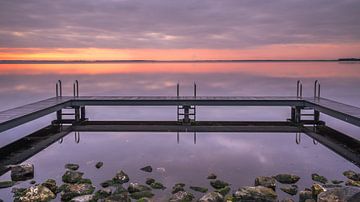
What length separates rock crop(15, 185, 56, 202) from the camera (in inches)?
308

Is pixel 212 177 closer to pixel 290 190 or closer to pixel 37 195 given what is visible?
pixel 290 190

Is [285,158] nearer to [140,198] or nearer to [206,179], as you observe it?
[206,179]

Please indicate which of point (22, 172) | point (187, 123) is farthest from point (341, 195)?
point (187, 123)

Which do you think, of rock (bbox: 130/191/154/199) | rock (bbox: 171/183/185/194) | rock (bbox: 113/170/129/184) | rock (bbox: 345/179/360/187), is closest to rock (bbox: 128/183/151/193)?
rock (bbox: 130/191/154/199)

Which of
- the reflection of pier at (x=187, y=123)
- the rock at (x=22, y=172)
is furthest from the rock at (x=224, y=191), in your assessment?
the reflection of pier at (x=187, y=123)

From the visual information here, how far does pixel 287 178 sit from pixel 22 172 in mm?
7159

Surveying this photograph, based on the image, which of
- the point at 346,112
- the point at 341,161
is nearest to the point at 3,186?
the point at 341,161

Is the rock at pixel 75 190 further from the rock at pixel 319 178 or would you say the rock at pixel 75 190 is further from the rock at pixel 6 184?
the rock at pixel 319 178

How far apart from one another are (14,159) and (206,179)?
20.7 feet

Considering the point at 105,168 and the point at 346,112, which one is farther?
the point at 346,112

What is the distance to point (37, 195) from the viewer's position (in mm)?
7938

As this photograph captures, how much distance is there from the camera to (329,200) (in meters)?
7.17

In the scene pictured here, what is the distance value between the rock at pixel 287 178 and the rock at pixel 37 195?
5714 millimetres

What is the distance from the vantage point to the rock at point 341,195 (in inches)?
265
